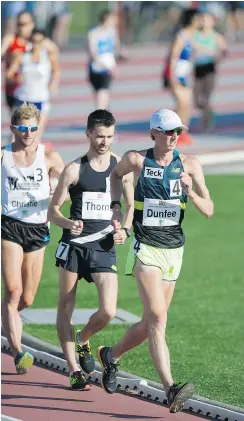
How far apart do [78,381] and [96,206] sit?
60.0 inches

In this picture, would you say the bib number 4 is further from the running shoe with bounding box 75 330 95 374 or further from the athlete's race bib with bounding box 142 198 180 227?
the running shoe with bounding box 75 330 95 374

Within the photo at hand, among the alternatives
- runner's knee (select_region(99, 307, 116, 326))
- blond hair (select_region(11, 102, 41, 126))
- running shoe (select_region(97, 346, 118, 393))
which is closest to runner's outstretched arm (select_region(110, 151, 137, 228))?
runner's knee (select_region(99, 307, 116, 326))

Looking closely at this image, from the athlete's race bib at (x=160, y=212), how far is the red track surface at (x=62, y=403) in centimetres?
155

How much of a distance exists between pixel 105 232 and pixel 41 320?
Answer: 2985 mm

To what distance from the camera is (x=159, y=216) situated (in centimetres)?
1016

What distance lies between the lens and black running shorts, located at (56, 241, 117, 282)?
35.9 ft

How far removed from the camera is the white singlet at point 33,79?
20.9m

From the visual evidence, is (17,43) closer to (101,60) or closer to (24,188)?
(101,60)

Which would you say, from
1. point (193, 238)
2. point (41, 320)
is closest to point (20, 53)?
point (193, 238)

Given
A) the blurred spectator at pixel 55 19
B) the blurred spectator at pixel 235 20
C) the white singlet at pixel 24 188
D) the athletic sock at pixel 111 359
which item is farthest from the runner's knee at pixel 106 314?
the blurred spectator at pixel 235 20

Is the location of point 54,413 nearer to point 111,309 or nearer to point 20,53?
point 111,309

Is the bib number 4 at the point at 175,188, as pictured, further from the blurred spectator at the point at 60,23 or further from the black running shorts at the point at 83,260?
the blurred spectator at the point at 60,23

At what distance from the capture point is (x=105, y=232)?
36.1 ft

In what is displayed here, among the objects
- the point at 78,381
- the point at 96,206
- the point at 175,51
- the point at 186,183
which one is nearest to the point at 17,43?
the point at 175,51
